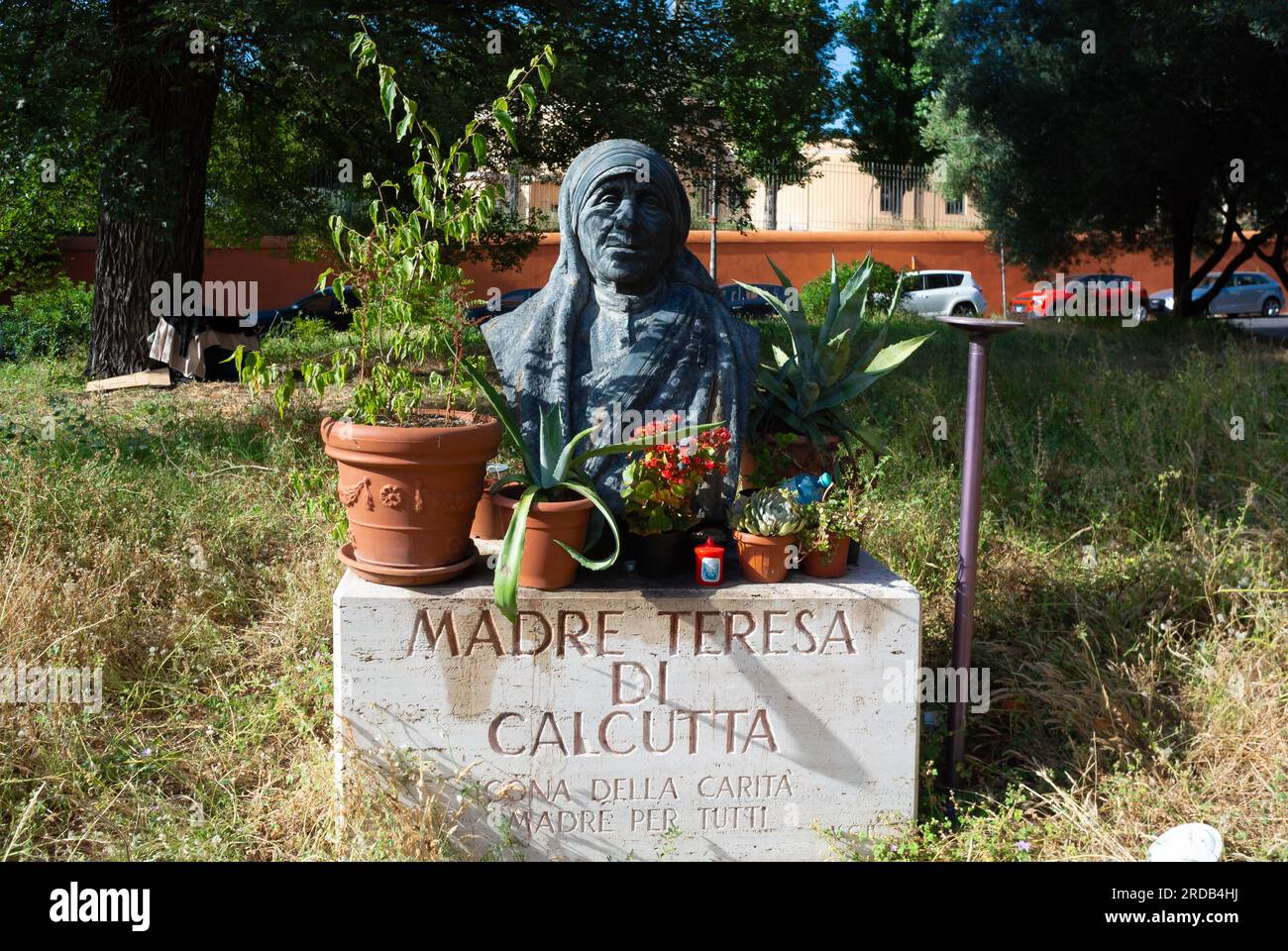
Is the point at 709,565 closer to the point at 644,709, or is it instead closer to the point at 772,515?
the point at 772,515

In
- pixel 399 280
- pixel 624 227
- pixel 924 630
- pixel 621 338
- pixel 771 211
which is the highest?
pixel 771 211

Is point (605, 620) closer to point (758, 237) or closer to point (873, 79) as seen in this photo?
point (758, 237)

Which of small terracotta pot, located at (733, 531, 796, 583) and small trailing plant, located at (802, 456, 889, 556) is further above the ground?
small trailing plant, located at (802, 456, 889, 556)

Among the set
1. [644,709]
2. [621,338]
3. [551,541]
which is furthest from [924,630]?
[551,541]

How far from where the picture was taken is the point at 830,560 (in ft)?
10.9

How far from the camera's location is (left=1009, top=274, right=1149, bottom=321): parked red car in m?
A: 13.0

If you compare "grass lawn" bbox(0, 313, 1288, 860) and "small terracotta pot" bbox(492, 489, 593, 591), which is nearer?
"small terracotta pot" bbox(492, 489, 593, 591)

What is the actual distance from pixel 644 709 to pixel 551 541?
1.93 feet

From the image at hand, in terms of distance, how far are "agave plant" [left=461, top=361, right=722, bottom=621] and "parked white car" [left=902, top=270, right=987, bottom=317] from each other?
18023 millimetres

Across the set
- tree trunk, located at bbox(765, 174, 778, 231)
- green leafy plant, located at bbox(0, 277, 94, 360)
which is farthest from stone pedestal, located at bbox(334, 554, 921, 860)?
tree trunk, located at bbox(765, 174, 778, 231)

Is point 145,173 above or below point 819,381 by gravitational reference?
above

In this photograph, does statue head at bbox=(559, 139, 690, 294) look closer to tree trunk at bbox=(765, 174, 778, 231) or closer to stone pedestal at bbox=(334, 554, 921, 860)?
stone pedestal at bbox=(334, 554, 921, 860)

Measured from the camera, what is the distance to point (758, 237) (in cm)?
2131

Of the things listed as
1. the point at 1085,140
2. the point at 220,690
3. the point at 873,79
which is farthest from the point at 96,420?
the point at 873,79
